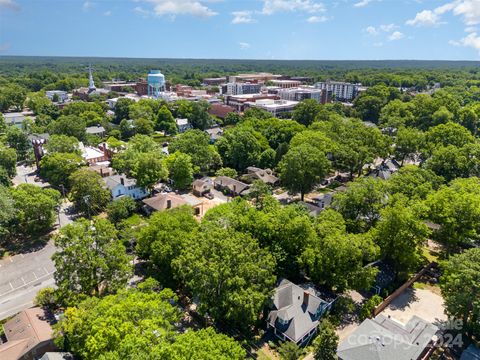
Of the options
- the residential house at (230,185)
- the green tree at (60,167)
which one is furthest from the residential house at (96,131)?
the residential house at (230,185)

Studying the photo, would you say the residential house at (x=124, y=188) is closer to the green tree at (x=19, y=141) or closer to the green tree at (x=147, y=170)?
the green tree at (x=147, y=170)

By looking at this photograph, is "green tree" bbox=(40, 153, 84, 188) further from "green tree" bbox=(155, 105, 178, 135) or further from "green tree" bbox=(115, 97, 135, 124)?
"green tree" bbox=(115, 97, 135, 124)

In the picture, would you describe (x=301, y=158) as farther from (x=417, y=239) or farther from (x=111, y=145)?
(x=111, y=145)

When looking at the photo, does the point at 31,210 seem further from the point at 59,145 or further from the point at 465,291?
the point at 465,291

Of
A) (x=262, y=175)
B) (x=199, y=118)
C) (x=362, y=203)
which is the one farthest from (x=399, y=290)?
(x=199, y=118)

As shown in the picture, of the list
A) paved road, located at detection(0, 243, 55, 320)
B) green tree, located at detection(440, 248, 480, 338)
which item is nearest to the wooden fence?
green tree, located at detection(440, 248, 480, 338)
